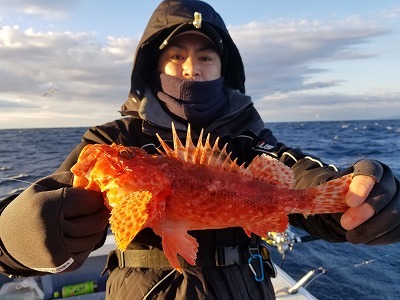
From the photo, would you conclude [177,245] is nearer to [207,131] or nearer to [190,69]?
[207,131]

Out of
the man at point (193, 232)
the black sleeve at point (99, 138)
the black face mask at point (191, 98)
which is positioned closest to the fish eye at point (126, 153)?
the man at point (193, 232)

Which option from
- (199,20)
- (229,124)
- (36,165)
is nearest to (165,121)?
(229,124)

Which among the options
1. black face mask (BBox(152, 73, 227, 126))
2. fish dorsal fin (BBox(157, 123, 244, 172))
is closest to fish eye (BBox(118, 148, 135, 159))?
fish dorsal fin (BBox(157, 123, 244, 172))

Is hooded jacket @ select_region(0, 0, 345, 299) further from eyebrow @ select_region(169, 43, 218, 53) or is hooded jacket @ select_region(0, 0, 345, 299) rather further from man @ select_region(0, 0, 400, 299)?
eyebrow @ select_region(169, 43, 218, 53)

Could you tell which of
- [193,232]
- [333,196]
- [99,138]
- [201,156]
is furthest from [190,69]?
[333,196]

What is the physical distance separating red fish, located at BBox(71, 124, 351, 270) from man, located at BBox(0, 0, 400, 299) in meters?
0.19

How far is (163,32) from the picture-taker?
420cm

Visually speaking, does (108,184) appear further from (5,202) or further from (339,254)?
(339,254)

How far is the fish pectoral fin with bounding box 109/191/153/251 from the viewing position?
7.26ft

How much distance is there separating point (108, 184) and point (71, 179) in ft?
1.64

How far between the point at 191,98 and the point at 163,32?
98cm

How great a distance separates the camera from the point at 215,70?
13.5 feet

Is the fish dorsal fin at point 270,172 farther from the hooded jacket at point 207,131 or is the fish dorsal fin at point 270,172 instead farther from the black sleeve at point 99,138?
the black sleeve at point 99,138

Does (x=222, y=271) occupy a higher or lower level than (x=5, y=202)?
lower
